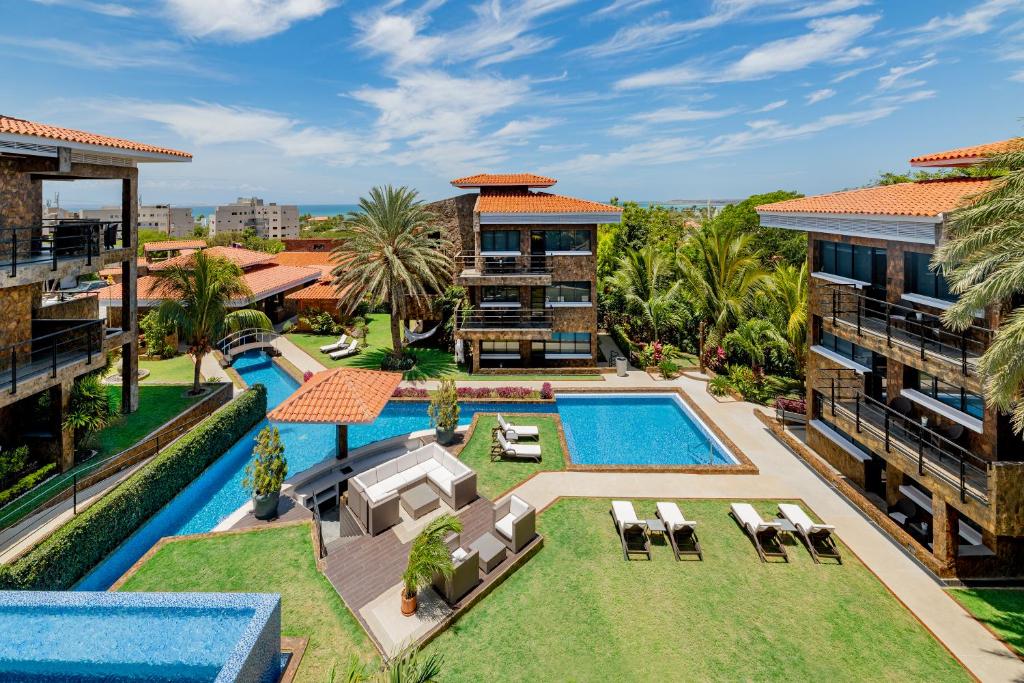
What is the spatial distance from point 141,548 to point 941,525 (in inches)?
804

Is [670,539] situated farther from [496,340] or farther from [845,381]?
[496,340]

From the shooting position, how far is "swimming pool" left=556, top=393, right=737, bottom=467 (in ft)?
63.4

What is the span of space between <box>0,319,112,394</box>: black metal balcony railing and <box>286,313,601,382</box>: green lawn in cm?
1218

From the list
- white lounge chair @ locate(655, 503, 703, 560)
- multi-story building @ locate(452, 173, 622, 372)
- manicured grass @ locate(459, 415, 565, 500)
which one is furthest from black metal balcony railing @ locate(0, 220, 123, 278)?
white lounge chair @ locate(655, 503, 703, 560)

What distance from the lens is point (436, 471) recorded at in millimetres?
15680

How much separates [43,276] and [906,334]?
2487 centimetres

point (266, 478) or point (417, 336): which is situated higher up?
point (417, 336)

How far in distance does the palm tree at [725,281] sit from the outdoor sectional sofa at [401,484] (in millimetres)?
18618

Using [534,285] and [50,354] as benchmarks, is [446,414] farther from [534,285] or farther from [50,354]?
[50,354]

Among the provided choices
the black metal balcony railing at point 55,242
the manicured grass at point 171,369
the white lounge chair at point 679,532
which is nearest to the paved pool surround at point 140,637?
the white lounge chair at point 679,532

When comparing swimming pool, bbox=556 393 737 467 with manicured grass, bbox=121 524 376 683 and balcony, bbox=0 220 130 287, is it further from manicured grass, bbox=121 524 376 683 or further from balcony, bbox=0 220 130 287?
balcony, bbox=0 220 130 287

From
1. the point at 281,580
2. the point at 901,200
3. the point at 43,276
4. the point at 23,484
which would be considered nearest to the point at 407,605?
the point at 281,580

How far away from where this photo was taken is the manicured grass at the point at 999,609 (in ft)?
33.4

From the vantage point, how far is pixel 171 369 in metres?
27.1
